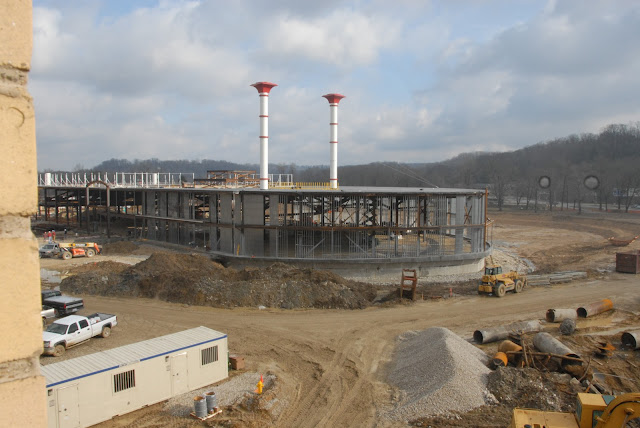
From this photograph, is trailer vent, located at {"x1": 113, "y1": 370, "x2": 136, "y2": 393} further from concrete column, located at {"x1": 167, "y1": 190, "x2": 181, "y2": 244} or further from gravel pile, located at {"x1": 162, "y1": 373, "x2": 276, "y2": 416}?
concrete column, located at {"x1": 167, "y1": 190, "x2": 181, "y2": 244}

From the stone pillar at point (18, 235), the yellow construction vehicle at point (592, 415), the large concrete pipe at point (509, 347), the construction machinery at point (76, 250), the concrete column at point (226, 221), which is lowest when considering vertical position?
the large concrete pipe at point (509, 347)

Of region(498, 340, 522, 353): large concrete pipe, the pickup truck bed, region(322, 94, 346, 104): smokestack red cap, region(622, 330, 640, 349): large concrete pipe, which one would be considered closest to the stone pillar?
region(498, 340, 522, 353): large concrete pipe

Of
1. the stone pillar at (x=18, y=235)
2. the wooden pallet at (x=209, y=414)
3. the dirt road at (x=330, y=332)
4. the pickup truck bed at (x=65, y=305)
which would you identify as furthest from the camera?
the pickup truck bed at (x=65, y=305)

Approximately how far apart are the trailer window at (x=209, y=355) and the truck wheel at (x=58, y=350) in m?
6.72

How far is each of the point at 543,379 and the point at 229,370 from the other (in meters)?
10.5

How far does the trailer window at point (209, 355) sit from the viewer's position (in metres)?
15.2

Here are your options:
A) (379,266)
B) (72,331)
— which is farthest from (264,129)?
(72,331)

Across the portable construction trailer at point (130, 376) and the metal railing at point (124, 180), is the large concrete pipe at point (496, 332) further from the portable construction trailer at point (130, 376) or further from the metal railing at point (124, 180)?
the metal railing at point (124, 180)

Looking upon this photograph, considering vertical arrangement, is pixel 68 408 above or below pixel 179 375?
above

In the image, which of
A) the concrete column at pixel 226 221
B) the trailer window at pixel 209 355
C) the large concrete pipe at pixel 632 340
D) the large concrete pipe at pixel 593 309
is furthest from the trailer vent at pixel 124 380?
the concrete column at pixel 226 221

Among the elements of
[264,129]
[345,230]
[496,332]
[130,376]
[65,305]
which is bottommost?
[496,332]

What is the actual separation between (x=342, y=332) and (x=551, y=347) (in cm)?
860

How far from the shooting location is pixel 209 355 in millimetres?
15398

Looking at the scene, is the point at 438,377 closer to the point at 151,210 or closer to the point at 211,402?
the point at 211,402
